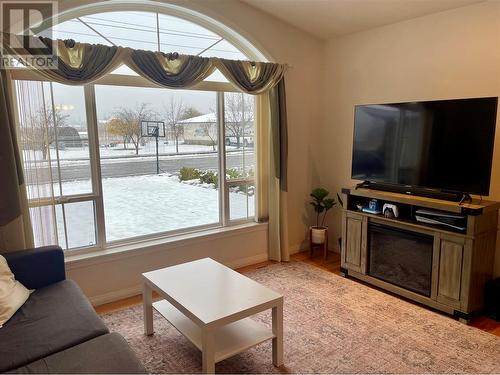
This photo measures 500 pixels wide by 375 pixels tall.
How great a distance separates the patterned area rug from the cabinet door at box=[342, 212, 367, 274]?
32 centimetres

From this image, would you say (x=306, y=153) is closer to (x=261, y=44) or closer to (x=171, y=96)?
→ (x=261, y=44)

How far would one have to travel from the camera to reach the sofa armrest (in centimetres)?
237

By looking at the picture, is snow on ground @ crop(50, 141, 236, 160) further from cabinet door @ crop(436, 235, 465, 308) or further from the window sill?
cabinet door @ crop(436, 235, 465, 308)

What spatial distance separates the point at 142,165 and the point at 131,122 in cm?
41

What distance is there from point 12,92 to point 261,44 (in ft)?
7.64

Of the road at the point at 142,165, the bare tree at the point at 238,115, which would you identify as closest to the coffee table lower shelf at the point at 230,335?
the road at the point at 142,165

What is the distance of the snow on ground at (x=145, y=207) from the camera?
10.5 ft

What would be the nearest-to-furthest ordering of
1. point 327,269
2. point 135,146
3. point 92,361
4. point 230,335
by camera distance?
point 92,361 < point 230,335 < point 135,146 < point 327,269

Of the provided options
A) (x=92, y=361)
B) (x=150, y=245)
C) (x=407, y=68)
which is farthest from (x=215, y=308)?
(x=407, y=68)

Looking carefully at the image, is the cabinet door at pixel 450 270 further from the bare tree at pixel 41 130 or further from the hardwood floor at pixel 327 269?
the bare tree at pixel 41 130

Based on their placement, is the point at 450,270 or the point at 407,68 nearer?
the point at 450,270

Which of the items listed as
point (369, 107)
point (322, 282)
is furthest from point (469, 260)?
point (369, 107)

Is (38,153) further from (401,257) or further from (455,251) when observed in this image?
(455,251)

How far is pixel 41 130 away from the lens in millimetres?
2824
